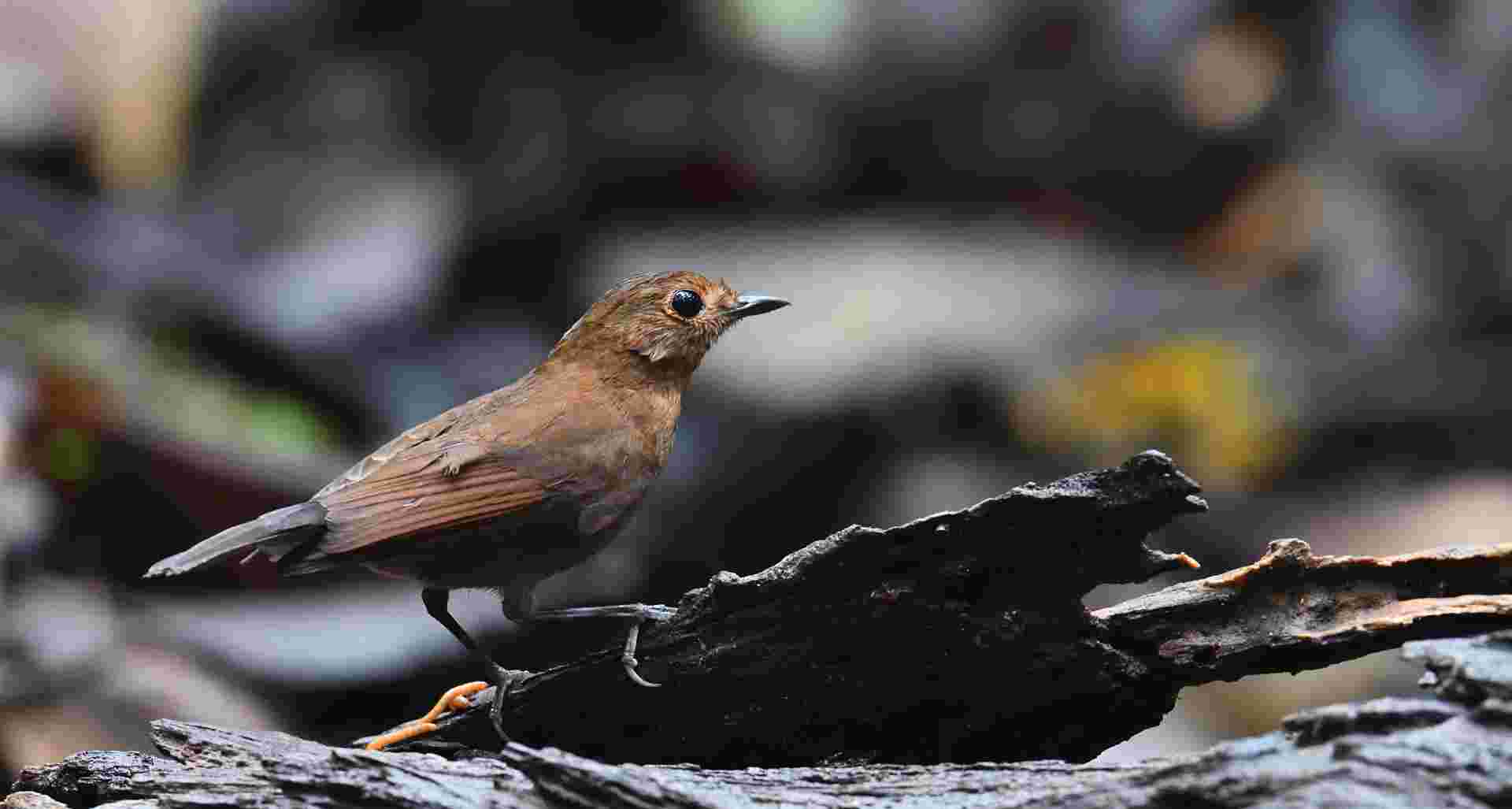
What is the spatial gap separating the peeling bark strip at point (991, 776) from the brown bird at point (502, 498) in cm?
37

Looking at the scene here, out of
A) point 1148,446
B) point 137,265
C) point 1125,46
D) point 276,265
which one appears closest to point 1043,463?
point 1148,446

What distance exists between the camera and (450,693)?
117 inches

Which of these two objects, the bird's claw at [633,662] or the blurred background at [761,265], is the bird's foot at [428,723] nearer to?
the bird's claw at [633,662]

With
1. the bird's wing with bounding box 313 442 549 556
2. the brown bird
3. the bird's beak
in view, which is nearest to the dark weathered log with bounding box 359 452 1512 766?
the brown bird

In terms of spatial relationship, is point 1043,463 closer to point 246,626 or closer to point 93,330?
point 246,626

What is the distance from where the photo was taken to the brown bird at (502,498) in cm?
276

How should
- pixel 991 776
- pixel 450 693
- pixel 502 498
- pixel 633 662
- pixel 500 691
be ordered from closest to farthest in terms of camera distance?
pixel 991 776, pixel 633 662, pixel 500 691, pixel 502 498, pixel 450 693

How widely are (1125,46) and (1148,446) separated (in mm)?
1285

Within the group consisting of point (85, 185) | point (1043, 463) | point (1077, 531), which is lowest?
point (1077, 531)

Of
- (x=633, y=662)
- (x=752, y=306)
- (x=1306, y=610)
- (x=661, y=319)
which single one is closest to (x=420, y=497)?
(x=633, y=662)

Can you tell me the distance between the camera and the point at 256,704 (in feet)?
14.4

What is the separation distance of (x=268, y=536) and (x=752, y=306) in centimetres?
116

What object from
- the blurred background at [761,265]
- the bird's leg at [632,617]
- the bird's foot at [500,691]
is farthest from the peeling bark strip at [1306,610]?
the blurred background at [761,265]

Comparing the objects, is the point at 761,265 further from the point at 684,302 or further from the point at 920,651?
the point at 920,651
